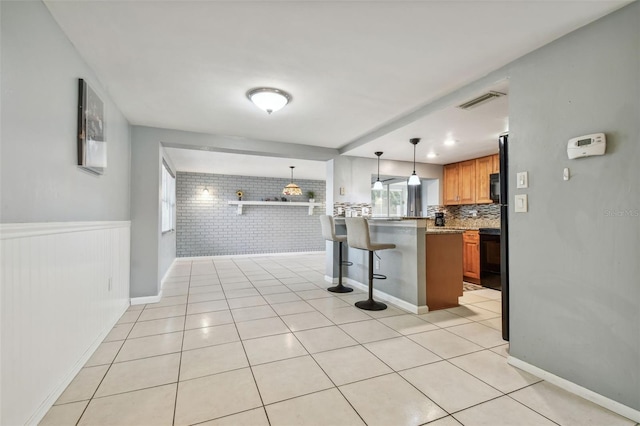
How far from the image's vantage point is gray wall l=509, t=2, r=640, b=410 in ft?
5.26

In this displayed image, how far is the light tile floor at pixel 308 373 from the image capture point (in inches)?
62.5

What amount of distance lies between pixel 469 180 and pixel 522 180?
3.62 meters

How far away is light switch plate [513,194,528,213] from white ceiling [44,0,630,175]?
3.50 ft

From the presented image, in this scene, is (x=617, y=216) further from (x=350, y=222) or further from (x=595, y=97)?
(x=350, y=222)

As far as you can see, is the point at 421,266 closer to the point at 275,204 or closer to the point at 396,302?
the point at 396,302

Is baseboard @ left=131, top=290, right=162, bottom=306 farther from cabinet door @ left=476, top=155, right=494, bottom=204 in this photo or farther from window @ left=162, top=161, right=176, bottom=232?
cabinet door @ left=476, top=155, right=494, bottom=204

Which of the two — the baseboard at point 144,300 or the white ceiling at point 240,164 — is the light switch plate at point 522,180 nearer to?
the baseboard at point 144,300

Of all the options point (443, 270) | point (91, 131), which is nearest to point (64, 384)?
point (91, 131)

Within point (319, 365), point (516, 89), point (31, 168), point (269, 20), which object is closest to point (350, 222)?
point (319, 365)

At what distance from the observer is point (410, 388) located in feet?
6.03

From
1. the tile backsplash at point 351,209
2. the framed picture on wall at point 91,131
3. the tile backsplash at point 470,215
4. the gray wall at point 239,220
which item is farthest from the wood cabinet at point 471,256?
the framed picture on wall at point 91,131

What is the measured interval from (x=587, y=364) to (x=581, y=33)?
6.80 ft

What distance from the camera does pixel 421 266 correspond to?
3.34 metres

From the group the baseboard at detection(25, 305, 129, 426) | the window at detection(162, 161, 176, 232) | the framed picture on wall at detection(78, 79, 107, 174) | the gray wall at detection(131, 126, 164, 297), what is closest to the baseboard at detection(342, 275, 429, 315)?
the gray wall at detection(131, 126, 164, 297)
